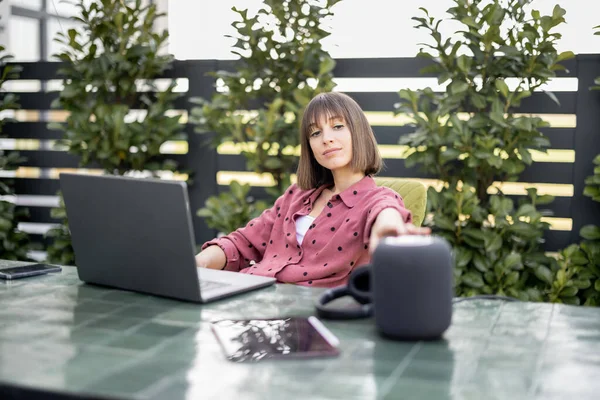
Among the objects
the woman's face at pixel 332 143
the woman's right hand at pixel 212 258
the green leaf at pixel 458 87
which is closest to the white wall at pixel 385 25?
the green leaf at pixel 458 87

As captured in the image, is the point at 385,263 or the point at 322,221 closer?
the point at 385,263

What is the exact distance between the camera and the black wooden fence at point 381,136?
10.2ft

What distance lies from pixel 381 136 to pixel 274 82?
58 centimetres

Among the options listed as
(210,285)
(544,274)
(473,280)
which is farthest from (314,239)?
(544,274)

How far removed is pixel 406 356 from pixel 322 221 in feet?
3.12

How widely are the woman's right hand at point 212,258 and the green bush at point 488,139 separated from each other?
4.25ft

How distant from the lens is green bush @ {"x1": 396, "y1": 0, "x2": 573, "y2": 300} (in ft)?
9.66

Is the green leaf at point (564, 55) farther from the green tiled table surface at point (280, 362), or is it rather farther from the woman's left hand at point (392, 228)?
the green tiled table surface at point (280, 362)

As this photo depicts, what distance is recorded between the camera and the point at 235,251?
6.69 ft

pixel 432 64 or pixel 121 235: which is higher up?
pixel 432 64

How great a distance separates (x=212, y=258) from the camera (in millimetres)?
1971

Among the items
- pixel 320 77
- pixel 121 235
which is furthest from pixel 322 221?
pixel 320 77

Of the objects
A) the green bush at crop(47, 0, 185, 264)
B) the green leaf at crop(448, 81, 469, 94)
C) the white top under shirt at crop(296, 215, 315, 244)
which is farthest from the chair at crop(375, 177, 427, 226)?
the green bush at crop(47, 0, 185, 264)

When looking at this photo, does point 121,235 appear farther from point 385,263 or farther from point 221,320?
point 385,263
